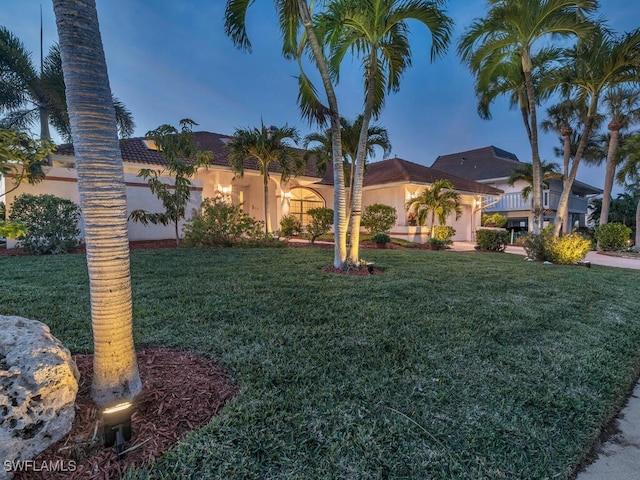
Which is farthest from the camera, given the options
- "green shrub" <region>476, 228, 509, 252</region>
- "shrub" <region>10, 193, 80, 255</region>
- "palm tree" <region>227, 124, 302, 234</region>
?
"green shrub" <region>476, 228, 509, 252</region>

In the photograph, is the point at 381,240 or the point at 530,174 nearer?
the point at 381,240

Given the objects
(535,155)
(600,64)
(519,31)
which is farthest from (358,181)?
(600,64)

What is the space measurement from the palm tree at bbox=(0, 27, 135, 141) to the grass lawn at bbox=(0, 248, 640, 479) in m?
10.5

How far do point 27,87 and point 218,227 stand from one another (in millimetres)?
10805

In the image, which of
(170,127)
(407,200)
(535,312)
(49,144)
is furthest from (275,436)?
(407,200)

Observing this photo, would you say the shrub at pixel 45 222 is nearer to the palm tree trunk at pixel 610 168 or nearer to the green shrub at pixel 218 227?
the green shrub at pixel 218 227

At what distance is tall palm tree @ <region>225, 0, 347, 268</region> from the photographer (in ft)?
19.8

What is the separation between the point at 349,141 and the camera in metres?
12.5

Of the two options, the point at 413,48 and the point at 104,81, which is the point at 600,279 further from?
the point at 104,81

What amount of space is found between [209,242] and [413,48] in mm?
8004

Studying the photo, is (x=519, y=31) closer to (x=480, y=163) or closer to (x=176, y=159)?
(x=176, y=159)

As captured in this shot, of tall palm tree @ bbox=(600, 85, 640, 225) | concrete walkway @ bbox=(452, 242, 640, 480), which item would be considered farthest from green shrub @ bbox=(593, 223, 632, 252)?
concrete walkway @ bbox=(452, 242, 640, 480)

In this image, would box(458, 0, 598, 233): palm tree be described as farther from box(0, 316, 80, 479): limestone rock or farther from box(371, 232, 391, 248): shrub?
box(0, 316, 80, 479): limestone rock

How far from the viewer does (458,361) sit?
2.93 meters
